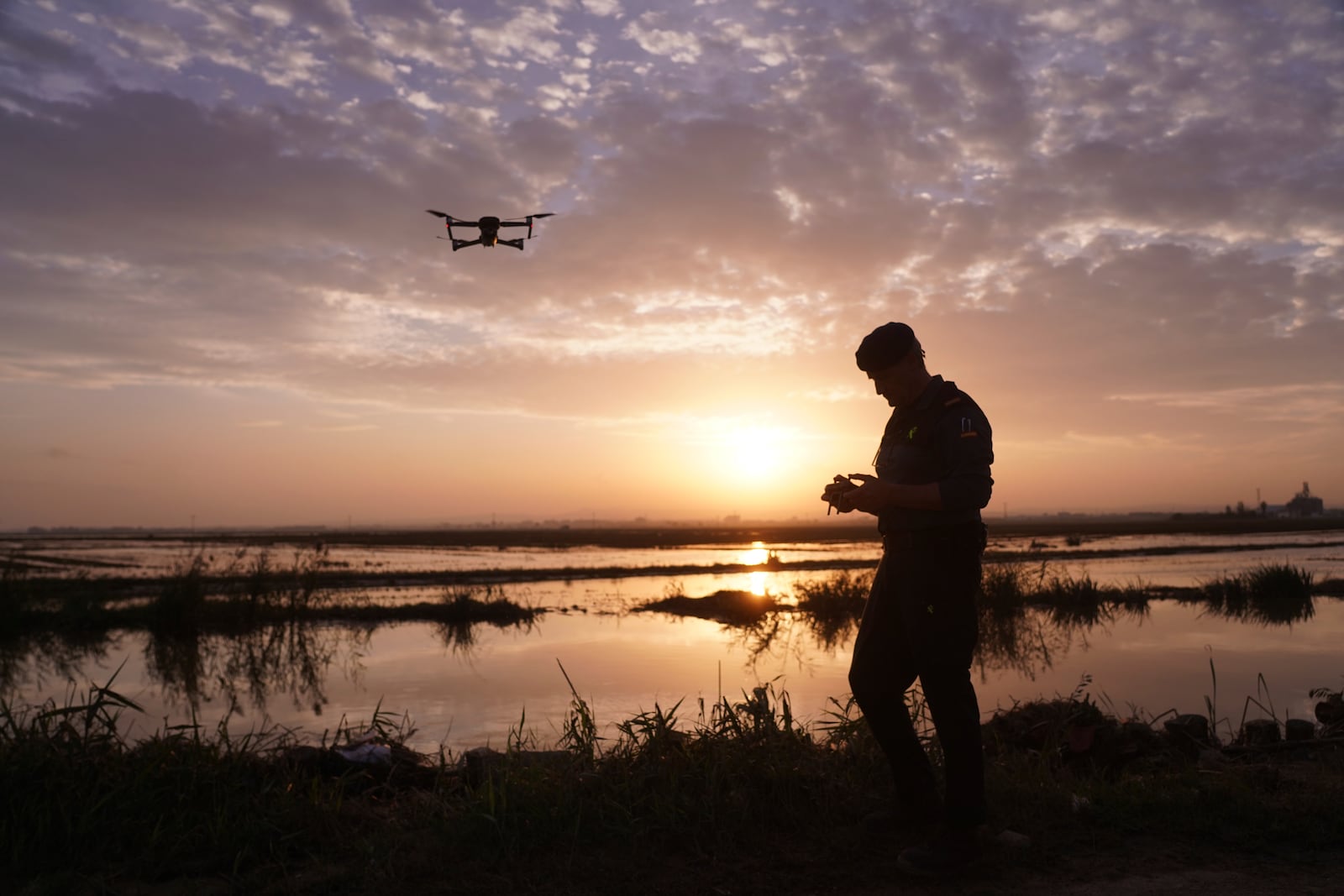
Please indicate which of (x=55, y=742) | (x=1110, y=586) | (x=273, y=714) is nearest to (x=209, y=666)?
(x=273, y=714)

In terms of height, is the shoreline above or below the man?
below

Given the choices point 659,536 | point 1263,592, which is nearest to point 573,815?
point 1263,592

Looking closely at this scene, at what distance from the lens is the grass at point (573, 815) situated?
3430mm

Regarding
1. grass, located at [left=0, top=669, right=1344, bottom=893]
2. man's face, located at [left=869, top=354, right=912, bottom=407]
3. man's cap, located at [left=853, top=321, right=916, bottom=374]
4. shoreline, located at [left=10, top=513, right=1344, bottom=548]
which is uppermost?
man's cap, located at [left=853, top=321, right=916, bottom=374]

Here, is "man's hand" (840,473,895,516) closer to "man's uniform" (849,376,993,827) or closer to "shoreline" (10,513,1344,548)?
"man's uniform" (849,376,993,827)

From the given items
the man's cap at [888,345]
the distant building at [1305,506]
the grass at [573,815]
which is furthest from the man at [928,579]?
the distant building at [1305,506]

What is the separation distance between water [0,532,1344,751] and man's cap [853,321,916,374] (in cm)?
258

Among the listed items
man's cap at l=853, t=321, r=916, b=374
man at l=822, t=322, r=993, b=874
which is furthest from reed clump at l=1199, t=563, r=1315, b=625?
man's cap at l=853, t=321, r=916, b=374

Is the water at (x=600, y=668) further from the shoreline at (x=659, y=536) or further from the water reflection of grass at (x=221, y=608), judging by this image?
the shoreline at (x=659, y=536)

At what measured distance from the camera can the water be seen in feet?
25.7

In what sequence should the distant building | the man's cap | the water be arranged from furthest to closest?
1. the distant building
2. the water
3. the man's cap

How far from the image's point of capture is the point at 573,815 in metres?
3.83

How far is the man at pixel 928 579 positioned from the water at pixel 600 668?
2.00 meters

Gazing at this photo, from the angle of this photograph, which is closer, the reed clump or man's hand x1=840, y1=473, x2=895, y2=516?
man's hand x1=840, y1=473, x2=895, y2=516
